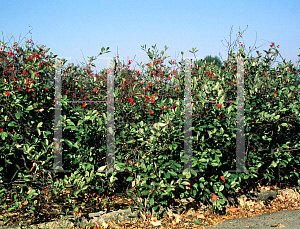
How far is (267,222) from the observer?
14.1 feet

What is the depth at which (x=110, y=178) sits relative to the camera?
13.4 feet

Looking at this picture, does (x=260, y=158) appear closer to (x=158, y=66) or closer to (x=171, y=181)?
(x=171, y=181)

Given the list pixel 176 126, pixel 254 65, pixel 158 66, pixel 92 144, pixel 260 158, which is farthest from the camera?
pixel 158 66

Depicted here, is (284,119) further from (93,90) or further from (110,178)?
(93,90)

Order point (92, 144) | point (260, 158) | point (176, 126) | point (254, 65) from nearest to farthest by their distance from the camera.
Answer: point (176, 126)
point (92, 144)
point (260, 158)
point (254, 65)

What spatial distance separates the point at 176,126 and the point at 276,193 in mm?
2647

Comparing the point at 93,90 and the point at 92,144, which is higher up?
the point at 93,90

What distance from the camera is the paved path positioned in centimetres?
414

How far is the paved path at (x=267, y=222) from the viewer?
414 cm

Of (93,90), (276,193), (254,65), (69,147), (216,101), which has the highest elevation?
(254,65)

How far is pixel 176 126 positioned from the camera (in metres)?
4.03

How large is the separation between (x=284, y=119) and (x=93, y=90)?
3.39m

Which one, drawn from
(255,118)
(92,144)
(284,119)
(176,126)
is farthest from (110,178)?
(284,119)

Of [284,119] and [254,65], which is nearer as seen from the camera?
[284,119]
